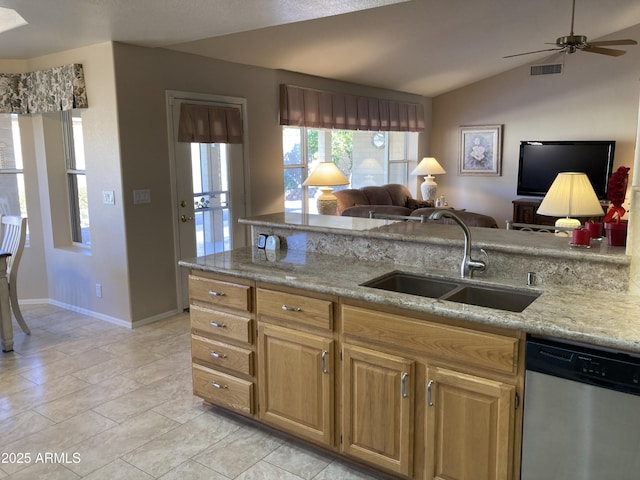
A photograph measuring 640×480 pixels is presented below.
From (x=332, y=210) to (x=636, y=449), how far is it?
4.44 meters

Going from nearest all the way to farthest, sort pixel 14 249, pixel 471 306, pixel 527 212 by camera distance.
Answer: pixel 471 306 → pixel 14 249 → pixel 527 212

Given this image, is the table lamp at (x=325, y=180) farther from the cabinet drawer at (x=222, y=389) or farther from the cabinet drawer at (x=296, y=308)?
the cabinet drawer at (x=296, y=308)

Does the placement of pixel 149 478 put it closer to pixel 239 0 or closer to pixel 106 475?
pixel 106 475

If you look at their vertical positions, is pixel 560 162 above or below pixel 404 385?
above

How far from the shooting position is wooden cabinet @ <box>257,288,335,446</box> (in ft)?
7.88

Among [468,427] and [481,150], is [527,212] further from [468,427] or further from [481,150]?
[468,427]

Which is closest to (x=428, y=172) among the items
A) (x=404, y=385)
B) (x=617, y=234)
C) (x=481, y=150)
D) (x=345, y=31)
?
(x=481, y=150)

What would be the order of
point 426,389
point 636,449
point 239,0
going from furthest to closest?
point 239,0 < point 426,389 < point 636,449

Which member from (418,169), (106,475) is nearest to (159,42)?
(106,475)

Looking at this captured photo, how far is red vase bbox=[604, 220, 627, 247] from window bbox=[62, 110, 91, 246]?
13.6 feet

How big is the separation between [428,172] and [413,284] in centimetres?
584

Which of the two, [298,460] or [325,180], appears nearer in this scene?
[298,460]

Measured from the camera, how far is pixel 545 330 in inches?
70.8

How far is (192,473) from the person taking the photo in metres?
2.45
